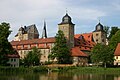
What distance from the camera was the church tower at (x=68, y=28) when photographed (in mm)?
83188

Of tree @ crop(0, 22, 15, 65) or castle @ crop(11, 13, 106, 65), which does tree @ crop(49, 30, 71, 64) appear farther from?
tree @ crop(0, 22, 15, 65)

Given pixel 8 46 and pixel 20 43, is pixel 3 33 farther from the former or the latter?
pixel 20 43

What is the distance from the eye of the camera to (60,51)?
7456cm

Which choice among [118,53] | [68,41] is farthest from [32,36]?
[118,53]

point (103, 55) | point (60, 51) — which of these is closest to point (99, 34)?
point (60, 51)

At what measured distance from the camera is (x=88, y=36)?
104 metres

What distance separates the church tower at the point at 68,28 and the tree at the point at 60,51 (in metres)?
6.79

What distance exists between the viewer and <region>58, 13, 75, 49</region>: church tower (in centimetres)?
8319

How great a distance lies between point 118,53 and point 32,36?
1515 inches

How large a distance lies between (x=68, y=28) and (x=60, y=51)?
10.7 meters

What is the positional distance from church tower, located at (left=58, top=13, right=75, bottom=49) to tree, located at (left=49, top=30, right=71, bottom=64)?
22.3 feet

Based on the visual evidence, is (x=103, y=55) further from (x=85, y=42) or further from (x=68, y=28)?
(x=85, y=42)

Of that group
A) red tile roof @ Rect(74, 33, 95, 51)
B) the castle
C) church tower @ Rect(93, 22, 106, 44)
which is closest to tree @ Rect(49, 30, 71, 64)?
the castle

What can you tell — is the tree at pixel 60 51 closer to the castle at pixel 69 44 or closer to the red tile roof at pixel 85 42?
the castle at pixel 69 44
